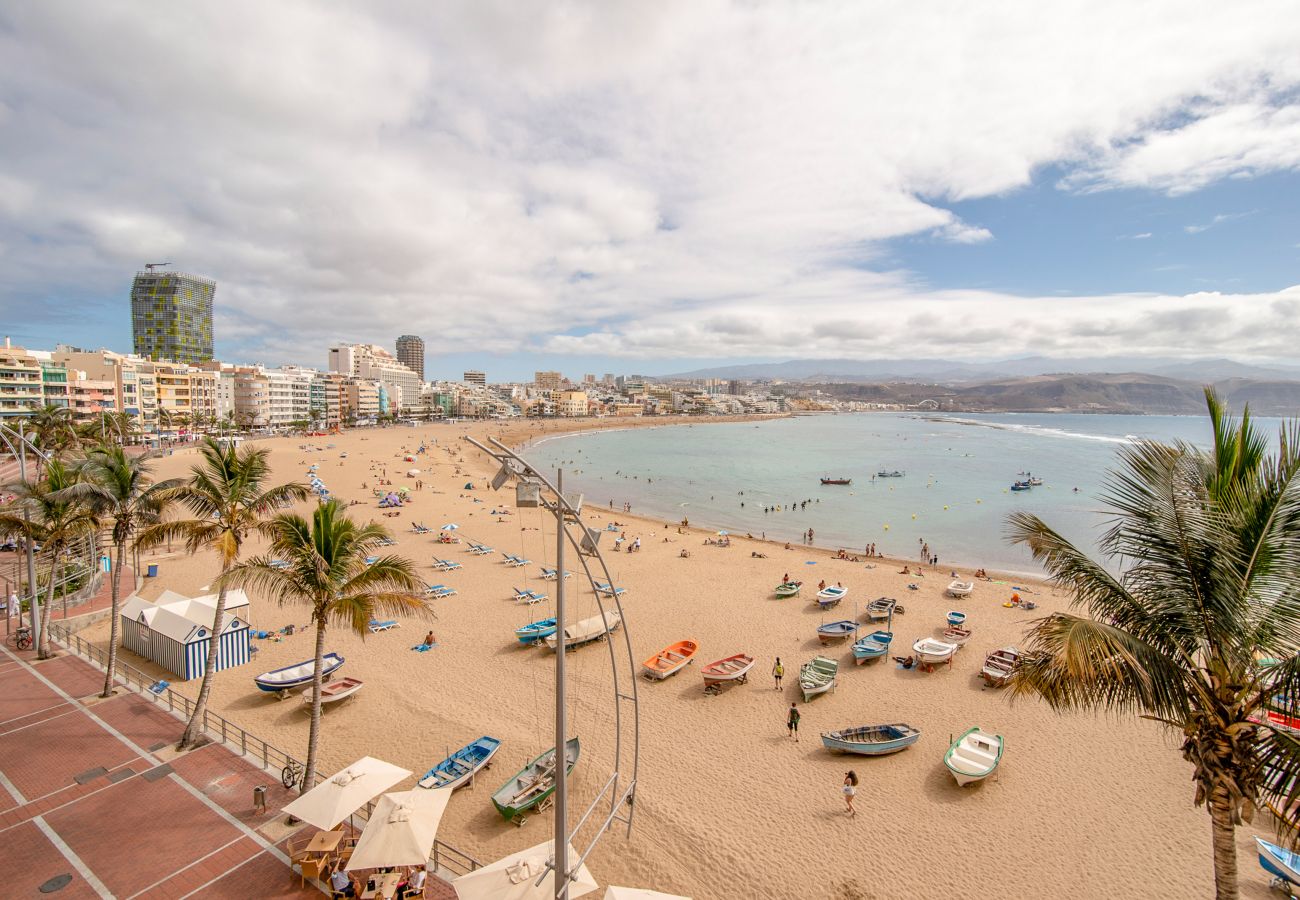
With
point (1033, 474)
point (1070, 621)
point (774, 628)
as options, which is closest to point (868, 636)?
point (774, 628)

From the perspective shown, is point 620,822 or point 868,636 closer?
point 620,822

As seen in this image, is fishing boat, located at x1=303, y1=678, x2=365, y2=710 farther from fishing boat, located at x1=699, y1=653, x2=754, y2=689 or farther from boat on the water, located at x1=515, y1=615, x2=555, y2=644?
fishing boat, located at x1=699, y1=653, x2=754, y2=689

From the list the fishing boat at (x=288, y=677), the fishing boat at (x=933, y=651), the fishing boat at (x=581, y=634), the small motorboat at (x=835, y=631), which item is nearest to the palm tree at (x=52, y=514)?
→ the fishing boat at (x=288, y=677)

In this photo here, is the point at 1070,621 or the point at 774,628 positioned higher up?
the point at 1070,621

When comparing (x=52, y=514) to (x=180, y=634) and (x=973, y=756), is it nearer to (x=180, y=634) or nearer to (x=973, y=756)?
(x=180, y=634)

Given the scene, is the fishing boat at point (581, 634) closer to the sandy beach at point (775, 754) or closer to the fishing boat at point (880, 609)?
the sandy beach at point (775, 754)

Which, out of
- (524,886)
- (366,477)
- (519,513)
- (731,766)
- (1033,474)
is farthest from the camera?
(1033,474)

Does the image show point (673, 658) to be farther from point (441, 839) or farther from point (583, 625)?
point (441, 839)

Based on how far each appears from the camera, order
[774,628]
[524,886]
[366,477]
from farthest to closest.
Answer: [366,477] < [774,628] < [524,886]
